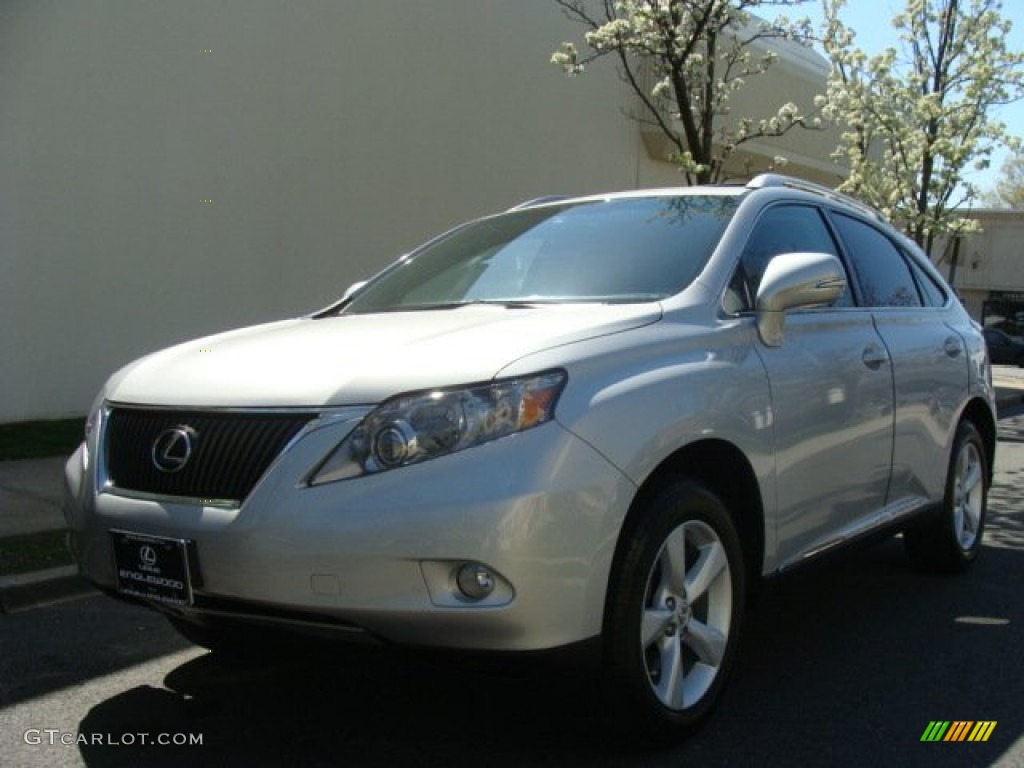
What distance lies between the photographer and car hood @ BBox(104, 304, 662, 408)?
291 cm

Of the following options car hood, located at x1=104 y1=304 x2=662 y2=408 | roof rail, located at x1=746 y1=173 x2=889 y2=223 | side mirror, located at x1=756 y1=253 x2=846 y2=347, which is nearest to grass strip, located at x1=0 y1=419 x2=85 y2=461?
car hood, located at x1=104 y1=304 x2=662 y2=408

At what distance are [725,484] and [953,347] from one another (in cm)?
231

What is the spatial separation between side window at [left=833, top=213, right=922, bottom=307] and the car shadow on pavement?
1.41 meters

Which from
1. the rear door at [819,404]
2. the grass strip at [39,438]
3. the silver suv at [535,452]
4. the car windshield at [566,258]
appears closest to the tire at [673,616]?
the silver suv at [535,452]

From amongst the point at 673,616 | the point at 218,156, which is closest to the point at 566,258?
the point at 673,616

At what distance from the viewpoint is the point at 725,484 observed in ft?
11.8

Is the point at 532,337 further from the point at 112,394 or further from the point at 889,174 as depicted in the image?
the point at 889,174

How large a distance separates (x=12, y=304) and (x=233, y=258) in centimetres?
234

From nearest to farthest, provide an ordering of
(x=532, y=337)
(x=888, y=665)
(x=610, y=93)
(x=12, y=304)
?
(x=532, y=337)
(x=888, y=665)
(x=12, y=304)
(x=610, y=93)

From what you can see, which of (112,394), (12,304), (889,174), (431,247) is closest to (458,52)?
(12,304)

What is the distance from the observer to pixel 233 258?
1101 cm

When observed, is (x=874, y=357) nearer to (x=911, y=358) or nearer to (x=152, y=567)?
(x=911, y=358)

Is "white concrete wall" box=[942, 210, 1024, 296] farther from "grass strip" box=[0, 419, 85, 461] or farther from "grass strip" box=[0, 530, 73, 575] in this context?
"grass strip" box=[0, 530, 73, 575]

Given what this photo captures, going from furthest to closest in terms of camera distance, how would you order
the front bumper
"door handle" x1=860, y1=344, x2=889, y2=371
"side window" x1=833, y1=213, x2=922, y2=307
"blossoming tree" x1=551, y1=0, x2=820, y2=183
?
"blossoming tree" x1=551, y1=0, x2=820, y2=183 → "side window" x1=833, y1=213, x2=922, y2=307 → "door handle" x1=860, y1=344, x2=889, y2=371 → the front bumper
